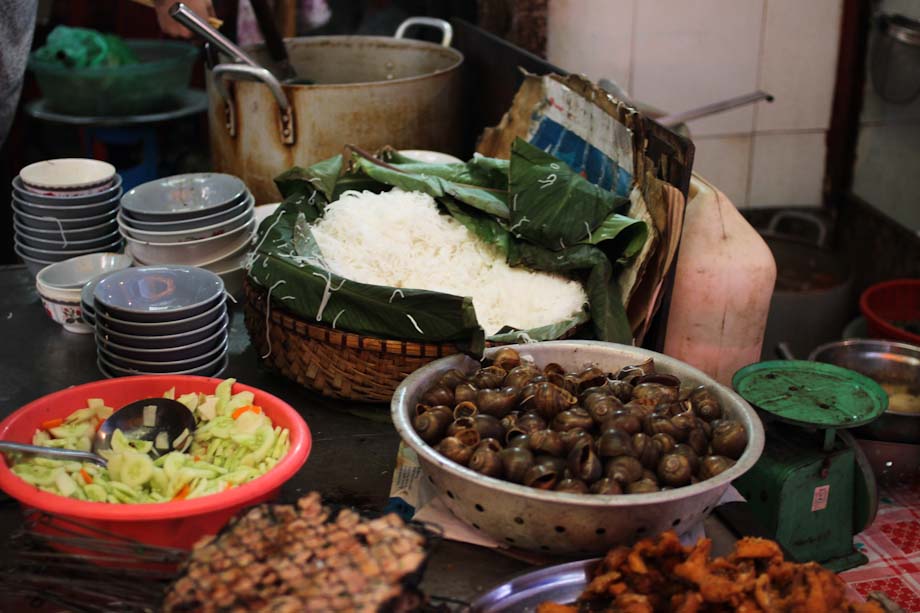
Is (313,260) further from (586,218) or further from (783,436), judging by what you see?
(783,436)

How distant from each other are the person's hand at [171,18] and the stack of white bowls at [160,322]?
1.33 meters

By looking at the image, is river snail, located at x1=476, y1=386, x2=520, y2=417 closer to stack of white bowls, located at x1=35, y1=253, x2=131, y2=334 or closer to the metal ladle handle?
stack of white bowls, located at x1=35, y1=253, x2=131, y2=334

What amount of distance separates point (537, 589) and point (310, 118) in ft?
6.85

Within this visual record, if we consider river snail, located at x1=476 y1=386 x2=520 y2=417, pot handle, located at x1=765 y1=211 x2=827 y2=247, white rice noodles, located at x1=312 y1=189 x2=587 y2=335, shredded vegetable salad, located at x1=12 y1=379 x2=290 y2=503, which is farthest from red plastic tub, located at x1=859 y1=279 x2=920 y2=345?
shredded vegetable salad, located at x1=12 y1=379 x2=290 y2=503

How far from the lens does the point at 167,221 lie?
261 centimetres

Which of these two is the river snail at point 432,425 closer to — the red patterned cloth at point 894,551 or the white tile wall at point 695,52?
the red patterned cloth at point 894,551

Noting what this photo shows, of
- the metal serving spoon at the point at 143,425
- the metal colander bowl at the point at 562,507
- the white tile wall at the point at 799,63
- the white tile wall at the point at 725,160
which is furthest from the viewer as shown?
the white tile wall at the point at 725,160

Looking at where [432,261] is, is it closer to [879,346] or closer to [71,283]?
[71,283]

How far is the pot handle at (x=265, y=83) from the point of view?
2977 millimetres

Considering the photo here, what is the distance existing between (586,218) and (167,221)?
121 centimetres

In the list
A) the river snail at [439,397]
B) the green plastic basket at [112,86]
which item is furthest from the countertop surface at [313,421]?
the green plastic basket at [112,86]

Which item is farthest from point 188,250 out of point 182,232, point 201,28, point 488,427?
point 488,427

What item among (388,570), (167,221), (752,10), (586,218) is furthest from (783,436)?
(752,10)

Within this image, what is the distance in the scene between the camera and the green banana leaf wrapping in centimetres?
211
